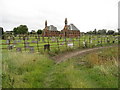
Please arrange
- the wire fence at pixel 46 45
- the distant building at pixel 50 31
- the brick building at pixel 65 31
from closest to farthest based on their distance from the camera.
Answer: the wire fence at pixel 46 45, the brick building at pixel 65 31, the distant building at pixel 50 31

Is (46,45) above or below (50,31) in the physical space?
below

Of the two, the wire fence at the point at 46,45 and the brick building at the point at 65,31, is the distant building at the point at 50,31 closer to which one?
the brick building at the point at 65,31

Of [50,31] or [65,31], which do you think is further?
[50,31]

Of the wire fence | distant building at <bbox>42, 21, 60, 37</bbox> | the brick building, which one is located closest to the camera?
the wire fence

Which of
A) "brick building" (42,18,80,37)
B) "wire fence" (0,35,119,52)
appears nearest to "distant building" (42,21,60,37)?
"brick building" (42,18,80,37)

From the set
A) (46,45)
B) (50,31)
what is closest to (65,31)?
(50,31)

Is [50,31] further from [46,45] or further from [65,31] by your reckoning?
[46,45]

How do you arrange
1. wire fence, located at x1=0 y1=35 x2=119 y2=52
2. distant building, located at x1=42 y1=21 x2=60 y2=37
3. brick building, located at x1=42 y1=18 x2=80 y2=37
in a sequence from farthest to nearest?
distant building, located at x1=42 y1=21 x2=60 y2=37, brick building, located at x1=42 y1=18 x2=80 y2=37, wire fence, located at x1=0 y1=35 x2=119 y2=52

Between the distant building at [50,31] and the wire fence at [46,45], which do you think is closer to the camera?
the wire fence at [46,45]

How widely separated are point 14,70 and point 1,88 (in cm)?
186

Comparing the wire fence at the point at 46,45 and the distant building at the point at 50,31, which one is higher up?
the distant building at the point at 50,31

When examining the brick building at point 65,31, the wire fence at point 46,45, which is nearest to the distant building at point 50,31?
the brick building at point 65,31

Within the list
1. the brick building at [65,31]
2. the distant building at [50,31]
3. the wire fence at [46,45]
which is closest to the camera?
the wire fence at [46,45]

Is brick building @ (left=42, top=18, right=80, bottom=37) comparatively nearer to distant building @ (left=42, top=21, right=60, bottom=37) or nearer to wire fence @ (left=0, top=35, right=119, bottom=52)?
distant building @ (left=42, top=21, right=60, bottom=37)
